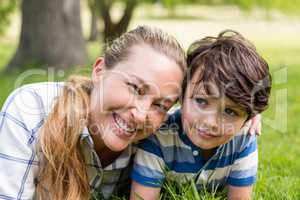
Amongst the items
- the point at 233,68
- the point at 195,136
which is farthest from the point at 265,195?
the point at 233,68

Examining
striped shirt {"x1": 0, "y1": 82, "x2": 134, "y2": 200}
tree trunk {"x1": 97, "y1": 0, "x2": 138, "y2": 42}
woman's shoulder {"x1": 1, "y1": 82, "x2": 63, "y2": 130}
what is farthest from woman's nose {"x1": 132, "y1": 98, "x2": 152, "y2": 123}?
tree trunk {"x1": 97, "y1": 0, "x2": 138, "y2": 42}

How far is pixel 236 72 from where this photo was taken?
7.56ft

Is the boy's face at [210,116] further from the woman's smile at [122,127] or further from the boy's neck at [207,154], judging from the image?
the woman's smile at [122,127]

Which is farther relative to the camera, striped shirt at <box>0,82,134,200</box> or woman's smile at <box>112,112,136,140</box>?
woman's smile at <box>112,112,136,140</box>

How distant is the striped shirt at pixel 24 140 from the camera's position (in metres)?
2.21

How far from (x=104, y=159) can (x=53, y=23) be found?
21.5ft

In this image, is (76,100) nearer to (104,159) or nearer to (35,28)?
(104,159)

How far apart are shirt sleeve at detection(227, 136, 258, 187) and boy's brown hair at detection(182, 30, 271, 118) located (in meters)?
0.24

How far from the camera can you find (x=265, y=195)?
8.93ft

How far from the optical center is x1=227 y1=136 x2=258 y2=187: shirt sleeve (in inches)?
102

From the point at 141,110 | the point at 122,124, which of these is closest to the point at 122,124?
the point at 122,124

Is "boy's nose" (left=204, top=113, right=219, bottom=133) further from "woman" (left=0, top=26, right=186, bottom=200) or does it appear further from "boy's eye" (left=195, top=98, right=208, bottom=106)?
"woman" (left=0, top=26, right=186, bottom=200)

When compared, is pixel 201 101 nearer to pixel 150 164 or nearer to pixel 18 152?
pixel 150 164

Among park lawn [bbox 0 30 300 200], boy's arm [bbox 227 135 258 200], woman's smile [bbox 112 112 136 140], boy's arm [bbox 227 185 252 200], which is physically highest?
woman's smile [bbox 112 112 136 140]
